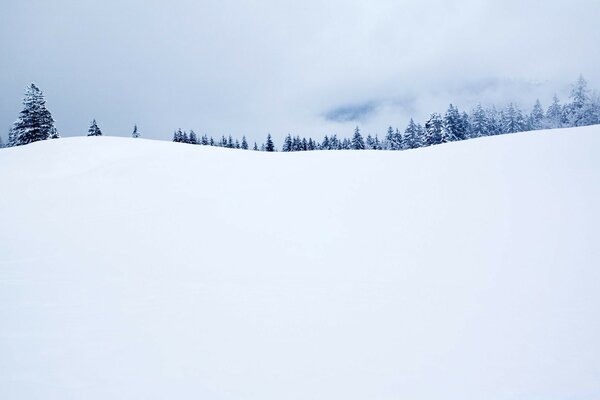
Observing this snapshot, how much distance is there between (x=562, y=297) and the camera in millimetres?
5574

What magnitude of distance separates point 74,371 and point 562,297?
745 cm

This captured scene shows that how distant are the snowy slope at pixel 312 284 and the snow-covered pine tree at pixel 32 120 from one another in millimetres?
32305

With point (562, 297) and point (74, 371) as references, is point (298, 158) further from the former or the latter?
point (74, 371)

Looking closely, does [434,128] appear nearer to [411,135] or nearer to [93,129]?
[411,135]

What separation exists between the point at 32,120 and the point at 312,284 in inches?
1781

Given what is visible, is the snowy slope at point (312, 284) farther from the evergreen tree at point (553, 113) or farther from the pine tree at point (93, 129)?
the evergreen tree at point (553, 113)

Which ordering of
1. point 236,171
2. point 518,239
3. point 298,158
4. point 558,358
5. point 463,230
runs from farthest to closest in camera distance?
1. point 298,158
2. point 236,171
3. point 463,230
4. point 518,239
5. point 558,358

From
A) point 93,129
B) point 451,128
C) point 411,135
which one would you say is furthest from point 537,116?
point 93,129

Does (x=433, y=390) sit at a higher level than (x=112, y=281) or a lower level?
lower

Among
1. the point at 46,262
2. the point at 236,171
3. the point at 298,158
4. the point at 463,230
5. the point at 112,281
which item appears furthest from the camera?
the point at 298,158

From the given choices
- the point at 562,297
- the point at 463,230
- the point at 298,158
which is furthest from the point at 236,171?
the point at 562,297

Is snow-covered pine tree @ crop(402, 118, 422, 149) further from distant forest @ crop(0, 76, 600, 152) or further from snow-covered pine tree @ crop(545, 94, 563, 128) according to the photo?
snow-covered pine tree @ crop(545, 94, 563, 128)

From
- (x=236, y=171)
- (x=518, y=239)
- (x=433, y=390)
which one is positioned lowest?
(x=433, y=390)

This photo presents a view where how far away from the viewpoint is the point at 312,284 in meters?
6.36
